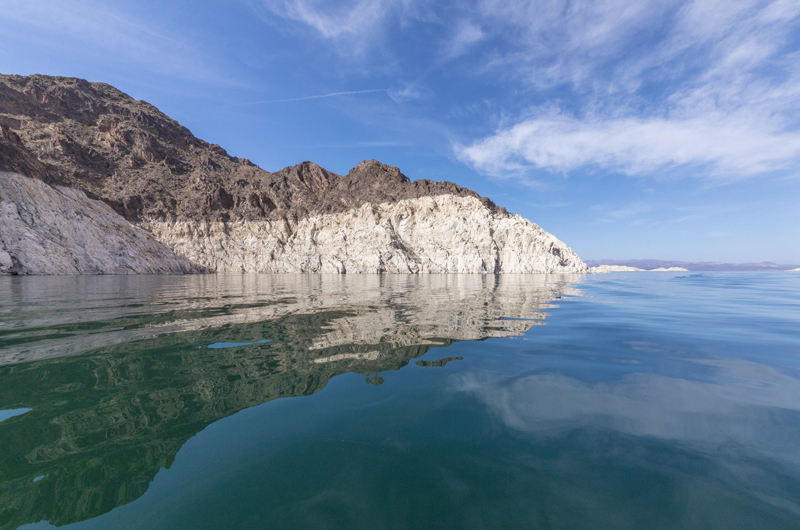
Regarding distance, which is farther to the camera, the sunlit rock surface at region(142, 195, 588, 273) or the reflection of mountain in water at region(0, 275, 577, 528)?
the sunlit rock surface at region(142, 195, 588, 273)

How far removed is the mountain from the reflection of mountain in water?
6968 centimetres

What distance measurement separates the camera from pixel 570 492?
2.34 metres

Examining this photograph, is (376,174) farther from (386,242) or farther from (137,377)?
(137,377)

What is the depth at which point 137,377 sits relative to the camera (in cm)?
442

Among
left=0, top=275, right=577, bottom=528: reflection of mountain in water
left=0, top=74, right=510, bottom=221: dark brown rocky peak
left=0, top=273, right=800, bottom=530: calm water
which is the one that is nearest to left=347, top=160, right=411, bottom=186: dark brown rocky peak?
left=0, top=74, right=510, bottom=221: dark brown rocky peak

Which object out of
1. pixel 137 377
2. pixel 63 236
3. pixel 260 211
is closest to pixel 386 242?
pixel 260 211

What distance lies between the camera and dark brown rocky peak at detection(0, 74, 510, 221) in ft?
250

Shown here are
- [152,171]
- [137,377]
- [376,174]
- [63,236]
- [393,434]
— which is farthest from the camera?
[376,174]

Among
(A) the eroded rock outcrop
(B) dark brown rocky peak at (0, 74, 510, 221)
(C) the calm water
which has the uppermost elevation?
(B) dark brown rocky peak at (0, 74, 510, 221)

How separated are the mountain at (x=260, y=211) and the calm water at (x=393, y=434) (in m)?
73.3

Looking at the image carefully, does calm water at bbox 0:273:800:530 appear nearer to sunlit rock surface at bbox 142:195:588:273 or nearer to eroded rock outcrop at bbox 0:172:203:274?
eroded rock outcrop at bbox 0:172:203:274

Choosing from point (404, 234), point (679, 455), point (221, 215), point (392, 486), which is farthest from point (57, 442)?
point (221, 215)

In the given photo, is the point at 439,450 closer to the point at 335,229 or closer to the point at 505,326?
the point at 505,326

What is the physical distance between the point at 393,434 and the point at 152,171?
114m
